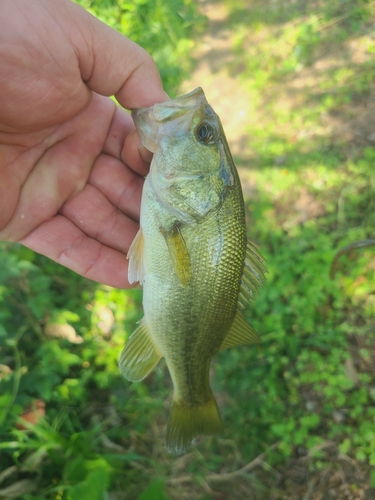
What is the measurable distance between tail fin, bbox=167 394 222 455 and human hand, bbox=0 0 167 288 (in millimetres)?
986

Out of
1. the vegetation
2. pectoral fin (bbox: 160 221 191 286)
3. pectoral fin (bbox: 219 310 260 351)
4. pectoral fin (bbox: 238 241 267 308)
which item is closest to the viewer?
pectoral fin (bbox: 160 221 191 286)

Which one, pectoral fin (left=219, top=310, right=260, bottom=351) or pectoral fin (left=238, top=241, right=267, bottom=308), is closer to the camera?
pectoral fin (left=238, top=241, right=267, bottom=308)

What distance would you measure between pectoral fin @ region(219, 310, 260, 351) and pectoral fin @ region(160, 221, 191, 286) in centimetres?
48

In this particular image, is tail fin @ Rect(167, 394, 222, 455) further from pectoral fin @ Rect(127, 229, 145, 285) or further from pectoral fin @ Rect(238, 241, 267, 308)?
pectoral fin @ Rect(127, 229, 145, 285)

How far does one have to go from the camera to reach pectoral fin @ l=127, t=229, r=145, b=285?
2.18m

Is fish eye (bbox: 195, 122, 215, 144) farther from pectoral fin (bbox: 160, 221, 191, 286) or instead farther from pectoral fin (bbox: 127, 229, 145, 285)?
pectoral fin (bbox: 127, 229, 145, 285)

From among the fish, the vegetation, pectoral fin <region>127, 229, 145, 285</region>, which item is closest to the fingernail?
the fish

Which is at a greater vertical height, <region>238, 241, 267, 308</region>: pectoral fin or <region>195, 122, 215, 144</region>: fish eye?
<region>195, 122, 215, 144</region>: fish eye

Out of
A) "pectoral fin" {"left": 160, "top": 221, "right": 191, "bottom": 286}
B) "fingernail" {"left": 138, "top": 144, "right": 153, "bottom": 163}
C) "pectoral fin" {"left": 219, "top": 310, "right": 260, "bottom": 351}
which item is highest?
"fingernail" {"left": 138, "top": 144, "right": 153, "bottom": 163}

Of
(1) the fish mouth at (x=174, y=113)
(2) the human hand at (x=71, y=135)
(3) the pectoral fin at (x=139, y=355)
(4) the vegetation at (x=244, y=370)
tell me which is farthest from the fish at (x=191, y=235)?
(4) the vegetation at (x=244, y=370)

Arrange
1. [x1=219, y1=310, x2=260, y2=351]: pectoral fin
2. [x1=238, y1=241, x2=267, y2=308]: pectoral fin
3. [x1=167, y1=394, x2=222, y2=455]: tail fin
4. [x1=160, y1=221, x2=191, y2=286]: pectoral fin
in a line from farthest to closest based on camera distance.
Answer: [x1=167, y1=394, x2=222, y2=455]: tail fin < [x1=219, y1=310, x2=260, y2=351]: pectoral fin < [x1=238, y1=241, x2=267, y2=308]: pectoral fin < [x1=160, y1=221, x2=191, y2=286]: pectoral fin

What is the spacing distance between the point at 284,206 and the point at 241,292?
2.41 meters

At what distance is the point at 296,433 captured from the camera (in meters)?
3.23

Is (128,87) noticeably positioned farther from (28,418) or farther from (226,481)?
(226,481)
